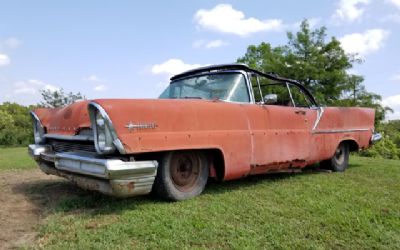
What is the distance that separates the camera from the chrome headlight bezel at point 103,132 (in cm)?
359

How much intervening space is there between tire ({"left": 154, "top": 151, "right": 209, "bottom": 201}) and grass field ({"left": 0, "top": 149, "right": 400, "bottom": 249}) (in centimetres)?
12

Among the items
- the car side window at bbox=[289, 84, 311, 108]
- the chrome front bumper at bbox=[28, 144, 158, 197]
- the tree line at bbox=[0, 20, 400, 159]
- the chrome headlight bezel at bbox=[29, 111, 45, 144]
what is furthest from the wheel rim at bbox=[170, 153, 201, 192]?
the tree line at bbox=[0, 20, 400, 159]

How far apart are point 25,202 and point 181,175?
6.03ft

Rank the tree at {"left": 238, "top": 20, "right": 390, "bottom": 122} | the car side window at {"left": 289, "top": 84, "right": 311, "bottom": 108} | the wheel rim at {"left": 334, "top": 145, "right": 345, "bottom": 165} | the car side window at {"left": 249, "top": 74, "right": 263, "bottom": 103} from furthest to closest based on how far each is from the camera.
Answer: the tree at {"left": 238, "top": 20, "right": 390, "bottom": 122} < the wheel rim at {"left": 334, "top": 145, "right": 345, "bottom": 165} < the car side window at {"left": 289, "top": 84, "right": 311, "bottom": 108} < the car side window at {"left": 249, "top": 74, "right": 263, "bottom": 103}

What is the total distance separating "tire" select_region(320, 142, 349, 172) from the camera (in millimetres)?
6766

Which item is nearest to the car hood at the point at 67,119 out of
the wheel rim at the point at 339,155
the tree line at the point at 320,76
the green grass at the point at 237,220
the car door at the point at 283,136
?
the green grass at the point at 237,220

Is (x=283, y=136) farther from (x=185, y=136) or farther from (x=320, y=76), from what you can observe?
(x=320, y=76)

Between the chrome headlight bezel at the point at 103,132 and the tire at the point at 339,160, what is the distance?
171 inches

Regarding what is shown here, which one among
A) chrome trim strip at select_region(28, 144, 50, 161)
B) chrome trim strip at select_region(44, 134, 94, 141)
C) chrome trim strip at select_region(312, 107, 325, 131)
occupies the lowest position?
chrome trim strip at select_region(28, 144, 50, 161)

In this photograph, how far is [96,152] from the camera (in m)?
3.95

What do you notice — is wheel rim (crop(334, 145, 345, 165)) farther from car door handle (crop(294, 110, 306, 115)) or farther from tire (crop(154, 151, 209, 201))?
tire (crop(154, 151, 209, 201))

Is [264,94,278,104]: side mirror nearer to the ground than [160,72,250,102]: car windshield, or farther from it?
nearer to the ground

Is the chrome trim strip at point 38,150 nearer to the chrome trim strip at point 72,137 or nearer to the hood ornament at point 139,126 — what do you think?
the chrome trim strip at point 72,137

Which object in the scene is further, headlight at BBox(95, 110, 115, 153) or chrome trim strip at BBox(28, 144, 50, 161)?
chrome trim strip at BBox(28, 144, 50, 161)
